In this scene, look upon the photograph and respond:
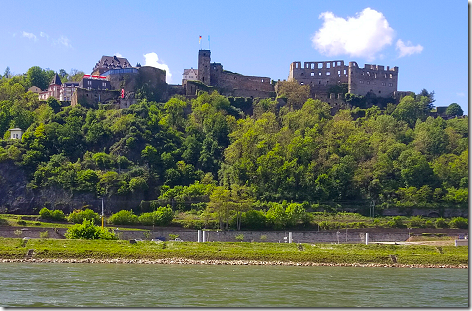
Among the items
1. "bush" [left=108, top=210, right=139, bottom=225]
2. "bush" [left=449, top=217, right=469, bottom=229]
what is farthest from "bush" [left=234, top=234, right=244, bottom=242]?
"bush" [left=449, top=217, right=469, bottom=229]

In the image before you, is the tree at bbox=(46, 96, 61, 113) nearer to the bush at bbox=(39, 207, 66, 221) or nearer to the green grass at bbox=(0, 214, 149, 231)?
the green grass at bbox=(0, 214, 149, 231)

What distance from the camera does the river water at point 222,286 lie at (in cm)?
2806

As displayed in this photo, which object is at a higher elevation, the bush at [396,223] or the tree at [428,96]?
the tree at [428,96]

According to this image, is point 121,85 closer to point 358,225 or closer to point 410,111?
point 410,111

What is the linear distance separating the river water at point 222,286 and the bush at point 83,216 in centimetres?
1748

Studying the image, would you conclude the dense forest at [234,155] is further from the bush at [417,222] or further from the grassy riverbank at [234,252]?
the grassy riverbank at [234,252]

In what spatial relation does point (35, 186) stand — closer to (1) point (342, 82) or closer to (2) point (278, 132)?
(2) point (278, 132)

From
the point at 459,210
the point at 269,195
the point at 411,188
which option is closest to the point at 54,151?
the point at 269,195

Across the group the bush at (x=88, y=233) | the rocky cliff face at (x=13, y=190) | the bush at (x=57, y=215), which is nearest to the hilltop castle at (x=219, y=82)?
the rocky cliff face at (x=13, y=190)

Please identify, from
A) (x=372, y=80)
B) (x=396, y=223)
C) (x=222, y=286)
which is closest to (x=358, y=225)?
(x=396, y=223)

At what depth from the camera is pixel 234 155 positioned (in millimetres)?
70750

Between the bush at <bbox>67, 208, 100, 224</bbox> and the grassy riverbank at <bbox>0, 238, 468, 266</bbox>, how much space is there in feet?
36.7

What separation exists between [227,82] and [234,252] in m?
48.8

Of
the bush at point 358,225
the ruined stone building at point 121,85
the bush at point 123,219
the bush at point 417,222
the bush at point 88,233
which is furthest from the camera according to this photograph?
the ruined stone building at point 121,85
